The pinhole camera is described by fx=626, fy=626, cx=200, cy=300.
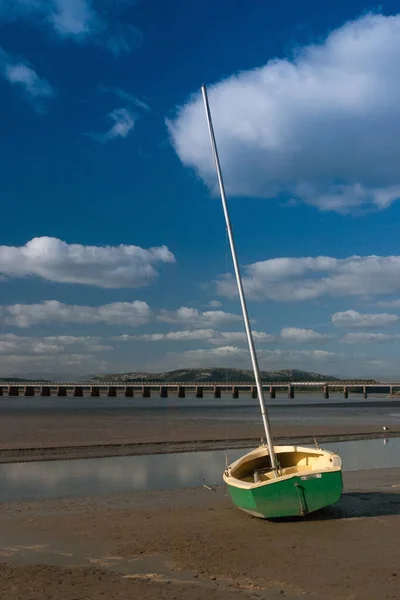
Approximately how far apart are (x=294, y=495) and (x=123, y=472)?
34.7ft

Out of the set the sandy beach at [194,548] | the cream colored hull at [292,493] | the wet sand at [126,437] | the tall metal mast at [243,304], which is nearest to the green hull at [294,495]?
the cream colored hull at [292,493]

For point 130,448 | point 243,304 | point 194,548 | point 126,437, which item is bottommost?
point 194,548

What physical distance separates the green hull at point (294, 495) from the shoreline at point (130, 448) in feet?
41.1

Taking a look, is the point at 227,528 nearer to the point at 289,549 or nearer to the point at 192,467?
the point at 289,549

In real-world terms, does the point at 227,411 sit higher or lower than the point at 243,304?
lower

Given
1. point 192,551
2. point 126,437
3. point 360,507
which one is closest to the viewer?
point 192,551

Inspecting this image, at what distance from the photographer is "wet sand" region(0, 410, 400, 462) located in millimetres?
29255

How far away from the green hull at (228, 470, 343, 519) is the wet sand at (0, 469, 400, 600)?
343 mm

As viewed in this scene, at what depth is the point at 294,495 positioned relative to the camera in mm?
14031

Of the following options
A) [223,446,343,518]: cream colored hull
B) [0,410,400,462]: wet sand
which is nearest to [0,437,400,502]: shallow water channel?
[0,410,400,462]: wet sand

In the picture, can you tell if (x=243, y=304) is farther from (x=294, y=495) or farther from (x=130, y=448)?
(x=130, y=448)

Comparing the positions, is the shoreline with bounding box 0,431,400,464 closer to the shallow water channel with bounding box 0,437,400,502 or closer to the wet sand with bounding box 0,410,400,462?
the wet sand with bounding box 0,410,400,462

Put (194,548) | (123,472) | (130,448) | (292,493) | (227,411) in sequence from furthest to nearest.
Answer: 1. (227,411)
2. (130,448)
3. (123,472)
4. (292,493)
5. (194,548)

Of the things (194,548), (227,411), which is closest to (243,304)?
(194,548)
